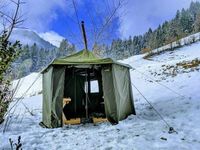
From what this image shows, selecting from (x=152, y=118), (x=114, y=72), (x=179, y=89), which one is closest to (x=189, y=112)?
(x=152, y=118)

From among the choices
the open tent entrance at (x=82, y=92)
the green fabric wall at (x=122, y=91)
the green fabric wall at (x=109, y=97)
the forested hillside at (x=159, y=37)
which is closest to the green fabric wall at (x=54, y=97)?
the green fabric wall at (x=109, y=97)

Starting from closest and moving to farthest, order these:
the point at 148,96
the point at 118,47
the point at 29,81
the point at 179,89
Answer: the point at 179,89, the point at 148,96, the point at 29,81, the point at 118,47

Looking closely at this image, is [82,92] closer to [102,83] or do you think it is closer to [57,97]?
[102,83]

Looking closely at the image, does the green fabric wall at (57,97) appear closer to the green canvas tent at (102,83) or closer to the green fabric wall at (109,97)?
the green canvas tent at (102,83)

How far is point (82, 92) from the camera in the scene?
11734mm

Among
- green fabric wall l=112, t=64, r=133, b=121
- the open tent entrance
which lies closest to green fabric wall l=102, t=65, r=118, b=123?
green fabric wall l=112, t=64, r=133, b=121

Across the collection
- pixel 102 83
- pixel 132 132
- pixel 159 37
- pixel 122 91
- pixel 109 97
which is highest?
pixel 159 37

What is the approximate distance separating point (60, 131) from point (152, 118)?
2928mm

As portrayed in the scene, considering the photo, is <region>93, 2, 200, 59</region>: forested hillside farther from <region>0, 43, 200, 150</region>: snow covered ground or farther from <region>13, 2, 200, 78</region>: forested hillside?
<region>0, 43, 200, 150</region>: snow covered ground

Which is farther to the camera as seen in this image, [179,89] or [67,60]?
[179,89]

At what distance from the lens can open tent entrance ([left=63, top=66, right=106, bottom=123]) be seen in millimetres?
11140

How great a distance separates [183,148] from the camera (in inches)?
221

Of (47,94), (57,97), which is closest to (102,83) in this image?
(57,97)

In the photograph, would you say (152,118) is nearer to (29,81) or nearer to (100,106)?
(100,106)
